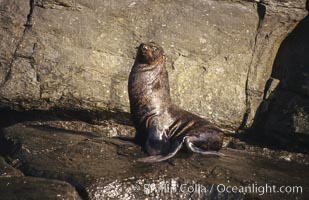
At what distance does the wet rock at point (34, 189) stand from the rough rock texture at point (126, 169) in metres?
0.02

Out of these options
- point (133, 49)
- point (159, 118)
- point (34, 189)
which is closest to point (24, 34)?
point (133, 49)

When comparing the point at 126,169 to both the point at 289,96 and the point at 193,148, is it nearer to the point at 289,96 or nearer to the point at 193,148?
the point at 193,148

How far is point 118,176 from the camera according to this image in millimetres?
5543

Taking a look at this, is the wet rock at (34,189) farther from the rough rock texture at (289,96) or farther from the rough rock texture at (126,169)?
the rough rock texture at (289,96)

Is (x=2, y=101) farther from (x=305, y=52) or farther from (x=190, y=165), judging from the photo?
(x=305, y=52)

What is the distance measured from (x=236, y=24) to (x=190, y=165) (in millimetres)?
3315

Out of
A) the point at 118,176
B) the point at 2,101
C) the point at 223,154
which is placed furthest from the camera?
the point at 2,101

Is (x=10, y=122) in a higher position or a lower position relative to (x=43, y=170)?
lower

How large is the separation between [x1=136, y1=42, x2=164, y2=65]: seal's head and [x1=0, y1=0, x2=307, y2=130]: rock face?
1.74m

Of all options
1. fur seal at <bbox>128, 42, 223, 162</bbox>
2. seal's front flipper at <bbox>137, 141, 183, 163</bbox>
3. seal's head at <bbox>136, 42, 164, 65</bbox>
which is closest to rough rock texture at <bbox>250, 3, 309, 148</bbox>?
fur seal at <bbox>128, 42, 223, 162</bbox>

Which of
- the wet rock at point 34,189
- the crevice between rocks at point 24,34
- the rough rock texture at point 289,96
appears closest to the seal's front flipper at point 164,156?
the wet rock at point 34,189

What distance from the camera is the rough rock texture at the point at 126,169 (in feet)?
17.9

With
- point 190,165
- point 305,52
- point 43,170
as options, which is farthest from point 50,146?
point 305,52

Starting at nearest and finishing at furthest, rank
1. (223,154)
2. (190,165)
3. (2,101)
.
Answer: (190,165) → (223,154) → (2,101)
